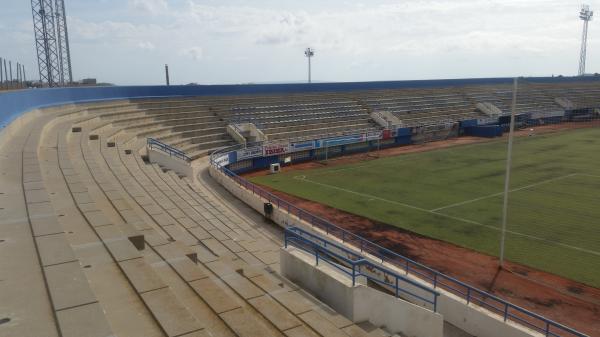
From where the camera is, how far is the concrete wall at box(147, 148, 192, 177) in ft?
82.4

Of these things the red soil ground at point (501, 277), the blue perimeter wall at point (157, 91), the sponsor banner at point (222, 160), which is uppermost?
the blue perimeter wall at point (157, 91)

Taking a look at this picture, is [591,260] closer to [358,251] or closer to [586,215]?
[586,215]

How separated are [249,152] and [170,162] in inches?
418

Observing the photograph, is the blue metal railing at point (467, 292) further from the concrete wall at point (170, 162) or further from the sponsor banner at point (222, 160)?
the sponsor banner at point (222, 160)

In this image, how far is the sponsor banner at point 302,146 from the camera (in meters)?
38.3

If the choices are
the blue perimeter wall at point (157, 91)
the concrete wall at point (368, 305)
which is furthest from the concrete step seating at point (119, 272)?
the blue perimeter wall at point (157, 91)

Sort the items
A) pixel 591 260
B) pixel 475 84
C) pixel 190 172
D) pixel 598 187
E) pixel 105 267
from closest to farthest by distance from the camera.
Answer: pixel 105 267
pixel 591 260
pixel 190 172
pixel 598 187
pixel 475 84

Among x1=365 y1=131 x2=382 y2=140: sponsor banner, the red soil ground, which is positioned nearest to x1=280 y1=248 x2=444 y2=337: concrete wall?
the red soil ground

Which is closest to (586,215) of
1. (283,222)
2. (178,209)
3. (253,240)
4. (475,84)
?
(283,222)

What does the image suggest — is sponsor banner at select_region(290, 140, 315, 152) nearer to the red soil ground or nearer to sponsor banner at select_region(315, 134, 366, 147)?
sponsor banner at select_region(315, 134, 366, 147)

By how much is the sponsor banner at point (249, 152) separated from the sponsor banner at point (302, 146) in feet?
10.6

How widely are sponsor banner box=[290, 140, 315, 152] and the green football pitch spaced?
366 centimetres

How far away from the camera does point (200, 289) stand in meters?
6.58

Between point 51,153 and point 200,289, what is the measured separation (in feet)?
38.8
